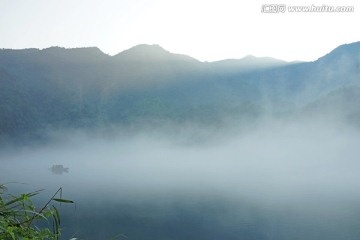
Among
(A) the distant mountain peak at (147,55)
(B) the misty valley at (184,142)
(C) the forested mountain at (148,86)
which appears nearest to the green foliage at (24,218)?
(B) the misty valley at (184,142)

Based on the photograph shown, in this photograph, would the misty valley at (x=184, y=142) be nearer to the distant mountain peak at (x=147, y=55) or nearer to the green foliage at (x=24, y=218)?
the distant mountain peak at (x=147, y=55)

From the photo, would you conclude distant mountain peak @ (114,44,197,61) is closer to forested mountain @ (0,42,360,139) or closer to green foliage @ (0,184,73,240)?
forested mountain @ (0,42,360,139)

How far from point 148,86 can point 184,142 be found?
40210 millimetres

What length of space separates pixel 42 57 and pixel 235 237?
540 ft

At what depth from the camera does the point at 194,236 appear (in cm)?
3186

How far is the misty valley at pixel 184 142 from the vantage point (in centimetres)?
3950

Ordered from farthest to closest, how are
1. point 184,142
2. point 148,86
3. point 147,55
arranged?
point 147,55, point 148,86, point 184,142

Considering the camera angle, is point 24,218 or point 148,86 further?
point 148,86

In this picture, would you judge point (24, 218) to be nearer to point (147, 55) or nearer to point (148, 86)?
point (148, 86)

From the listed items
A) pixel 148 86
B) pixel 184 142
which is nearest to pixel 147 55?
pixel 148 86

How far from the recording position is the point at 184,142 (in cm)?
14000

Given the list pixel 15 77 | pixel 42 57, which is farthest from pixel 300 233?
pixel 42 57

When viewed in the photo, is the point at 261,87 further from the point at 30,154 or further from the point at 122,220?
the point at 122,220

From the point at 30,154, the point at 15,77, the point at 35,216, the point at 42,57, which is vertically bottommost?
the point at 30,154
